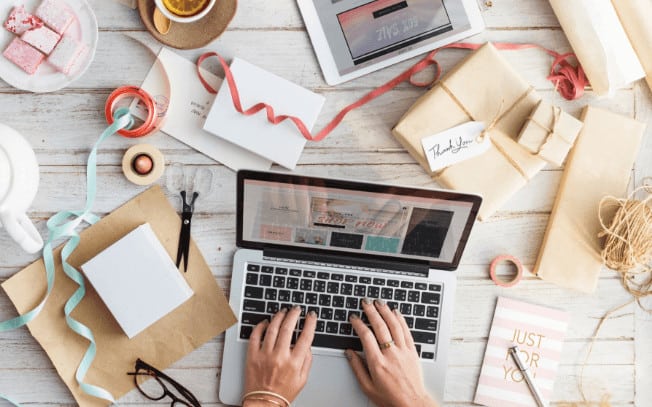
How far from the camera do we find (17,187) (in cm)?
87

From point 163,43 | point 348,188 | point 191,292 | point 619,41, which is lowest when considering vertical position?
point 191,292

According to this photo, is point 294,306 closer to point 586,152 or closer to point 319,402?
point 319,402

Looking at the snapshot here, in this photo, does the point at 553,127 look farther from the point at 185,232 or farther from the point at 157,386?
the point at 157,386

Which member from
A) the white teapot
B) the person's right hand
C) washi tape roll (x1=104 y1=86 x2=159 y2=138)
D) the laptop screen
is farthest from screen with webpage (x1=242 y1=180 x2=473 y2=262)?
the white teapot

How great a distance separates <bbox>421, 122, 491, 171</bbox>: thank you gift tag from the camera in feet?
3.02

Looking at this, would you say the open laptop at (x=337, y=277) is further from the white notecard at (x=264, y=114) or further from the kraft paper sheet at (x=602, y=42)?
the kraft paper sheet at (x=602, y=42)

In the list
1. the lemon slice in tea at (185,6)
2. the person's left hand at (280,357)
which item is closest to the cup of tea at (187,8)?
the lemon slice in tea at (185,6)

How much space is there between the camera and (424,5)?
3.09ft

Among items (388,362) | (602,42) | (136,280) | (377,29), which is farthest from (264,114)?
(602,42)

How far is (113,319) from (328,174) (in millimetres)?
423

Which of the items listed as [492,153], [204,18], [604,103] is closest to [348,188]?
[492,153]

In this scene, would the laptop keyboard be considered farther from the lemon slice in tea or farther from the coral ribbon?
the lemon slice in tea

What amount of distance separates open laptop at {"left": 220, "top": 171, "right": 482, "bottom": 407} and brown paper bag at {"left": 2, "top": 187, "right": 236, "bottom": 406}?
0.17ft

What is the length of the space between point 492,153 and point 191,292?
54 centimetres
